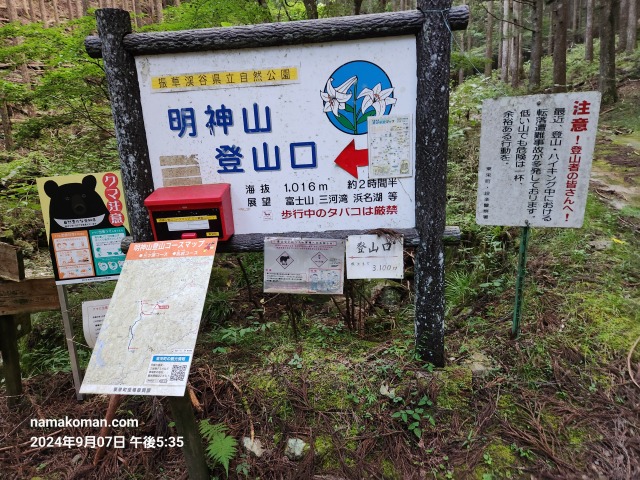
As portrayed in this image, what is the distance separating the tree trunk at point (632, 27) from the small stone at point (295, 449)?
878 inches

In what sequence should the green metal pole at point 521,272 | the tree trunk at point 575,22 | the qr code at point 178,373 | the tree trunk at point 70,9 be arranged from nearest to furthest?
the qr code at point 178,373 < the green metal pole at point 521,272 < the tree trunk at point 70,9 < the tree trunk at point 575,22

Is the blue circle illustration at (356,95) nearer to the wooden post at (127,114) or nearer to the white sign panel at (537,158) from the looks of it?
the white sign panel at (537,158)

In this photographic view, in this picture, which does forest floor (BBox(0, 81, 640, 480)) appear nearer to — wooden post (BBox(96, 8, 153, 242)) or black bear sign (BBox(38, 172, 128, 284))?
black bear sign (BBox(38, 172, 128, 284))

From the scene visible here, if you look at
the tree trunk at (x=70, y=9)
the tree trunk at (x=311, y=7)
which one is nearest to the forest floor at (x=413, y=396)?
the tree trunk at (x=311, y=7)

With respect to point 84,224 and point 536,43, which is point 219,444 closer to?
point 84,224

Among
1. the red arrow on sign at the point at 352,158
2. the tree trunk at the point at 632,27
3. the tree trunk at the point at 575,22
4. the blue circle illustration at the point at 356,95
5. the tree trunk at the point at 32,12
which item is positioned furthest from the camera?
the tree trunk at the point at 575,22

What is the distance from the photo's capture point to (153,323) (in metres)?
1.90

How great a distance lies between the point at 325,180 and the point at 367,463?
1.87 meters

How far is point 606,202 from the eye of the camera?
530cm

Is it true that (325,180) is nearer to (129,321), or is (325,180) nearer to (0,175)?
(129,321)

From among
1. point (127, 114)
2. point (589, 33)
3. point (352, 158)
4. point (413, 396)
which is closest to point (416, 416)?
point (413, 396)

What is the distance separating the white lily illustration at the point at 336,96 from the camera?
2527 millimetres

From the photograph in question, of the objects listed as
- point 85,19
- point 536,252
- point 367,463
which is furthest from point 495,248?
point 85,19

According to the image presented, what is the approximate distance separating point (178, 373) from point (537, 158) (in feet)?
9.00
